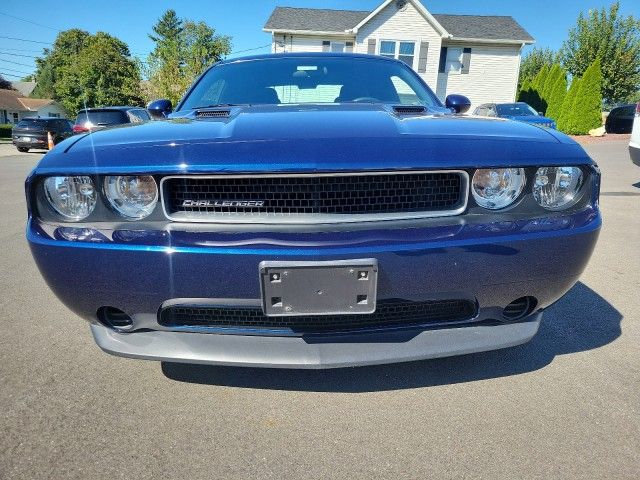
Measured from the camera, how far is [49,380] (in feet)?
6.45

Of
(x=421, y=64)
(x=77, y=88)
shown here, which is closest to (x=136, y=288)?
(x=421, y=64)

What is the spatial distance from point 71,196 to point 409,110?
5.25ft

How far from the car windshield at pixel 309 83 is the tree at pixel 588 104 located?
72.4ft

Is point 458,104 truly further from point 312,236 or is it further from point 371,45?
point 371,45

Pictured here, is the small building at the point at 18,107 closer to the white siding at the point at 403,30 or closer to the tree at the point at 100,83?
the tree at the point at 100,83

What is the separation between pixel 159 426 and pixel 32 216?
92 centimetres

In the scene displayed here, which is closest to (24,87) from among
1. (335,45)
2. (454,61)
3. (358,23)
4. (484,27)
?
(335,45)

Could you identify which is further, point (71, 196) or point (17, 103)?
point (17, 103)

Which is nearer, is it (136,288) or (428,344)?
(136,288)

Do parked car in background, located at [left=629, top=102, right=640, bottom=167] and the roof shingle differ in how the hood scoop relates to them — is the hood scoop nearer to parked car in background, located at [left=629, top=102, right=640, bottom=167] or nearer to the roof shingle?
parked car in background, located at [left=629, top=102, right=640, bottom=167]

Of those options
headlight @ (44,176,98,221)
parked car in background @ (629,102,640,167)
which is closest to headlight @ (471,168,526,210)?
headlight @ (44,176,98,221)

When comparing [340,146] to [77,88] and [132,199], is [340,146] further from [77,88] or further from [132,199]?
[77,88]

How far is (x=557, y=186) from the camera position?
1.64 meters

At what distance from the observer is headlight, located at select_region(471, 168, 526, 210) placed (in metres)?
1.56
